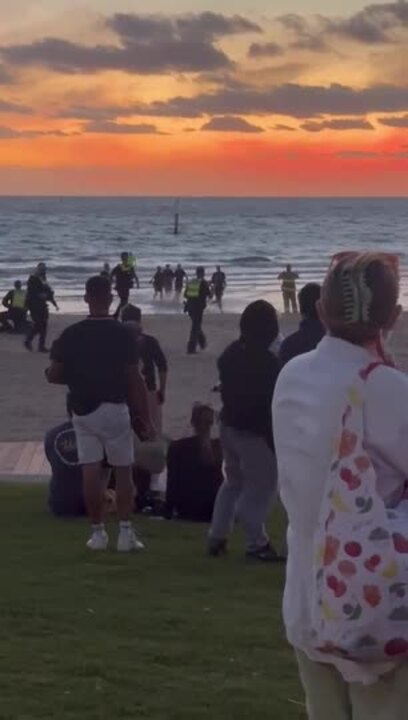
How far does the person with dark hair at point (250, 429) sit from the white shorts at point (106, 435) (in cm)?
58

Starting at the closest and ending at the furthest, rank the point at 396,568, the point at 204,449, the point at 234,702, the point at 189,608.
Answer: the point at 396,568 < the point at 234,702 < the point at 189,608 < the point at 204,449

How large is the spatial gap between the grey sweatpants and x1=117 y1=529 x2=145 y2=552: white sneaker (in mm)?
463

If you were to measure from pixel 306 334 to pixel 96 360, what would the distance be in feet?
4.12

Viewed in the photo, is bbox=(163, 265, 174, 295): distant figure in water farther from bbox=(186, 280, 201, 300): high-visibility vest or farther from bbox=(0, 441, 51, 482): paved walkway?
bbox=(0, 441, 51, 482): paved walkway

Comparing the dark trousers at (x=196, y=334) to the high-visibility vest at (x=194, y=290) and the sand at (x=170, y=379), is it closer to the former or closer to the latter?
the sand at (x=170, y=379)

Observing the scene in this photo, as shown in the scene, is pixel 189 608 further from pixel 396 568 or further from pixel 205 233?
pixel 205 233

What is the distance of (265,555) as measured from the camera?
340 inches

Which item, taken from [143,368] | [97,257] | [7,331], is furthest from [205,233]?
[143,368]

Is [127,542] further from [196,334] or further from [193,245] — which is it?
[193,245]

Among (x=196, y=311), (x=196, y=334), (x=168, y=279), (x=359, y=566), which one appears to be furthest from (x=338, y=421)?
(x=168, y=279)

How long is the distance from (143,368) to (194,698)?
6027 mm

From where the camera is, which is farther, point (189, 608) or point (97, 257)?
point (97, 257)

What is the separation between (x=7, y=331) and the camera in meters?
31.0

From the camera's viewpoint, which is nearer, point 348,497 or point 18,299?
point 348,497
